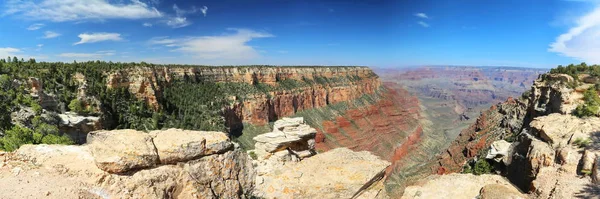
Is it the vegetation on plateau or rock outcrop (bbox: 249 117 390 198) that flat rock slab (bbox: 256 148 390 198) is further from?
the vegetation on plateau

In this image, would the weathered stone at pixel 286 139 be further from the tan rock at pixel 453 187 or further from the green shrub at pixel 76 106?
the green shrub at pixel 76 106

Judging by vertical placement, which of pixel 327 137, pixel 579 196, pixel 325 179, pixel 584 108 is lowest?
pixel 327 137

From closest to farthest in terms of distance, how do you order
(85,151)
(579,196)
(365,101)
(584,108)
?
(85,151), (579,196), (584,108), (365,101)

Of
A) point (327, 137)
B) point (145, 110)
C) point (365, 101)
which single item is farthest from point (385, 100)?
point (145, 110)

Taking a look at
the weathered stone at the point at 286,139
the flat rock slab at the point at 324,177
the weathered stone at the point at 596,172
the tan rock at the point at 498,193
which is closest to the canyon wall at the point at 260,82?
the weathered stone at the point at 286,139

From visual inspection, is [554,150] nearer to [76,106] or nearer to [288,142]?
[288,142]

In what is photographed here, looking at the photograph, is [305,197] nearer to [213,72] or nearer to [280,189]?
[280,189]
